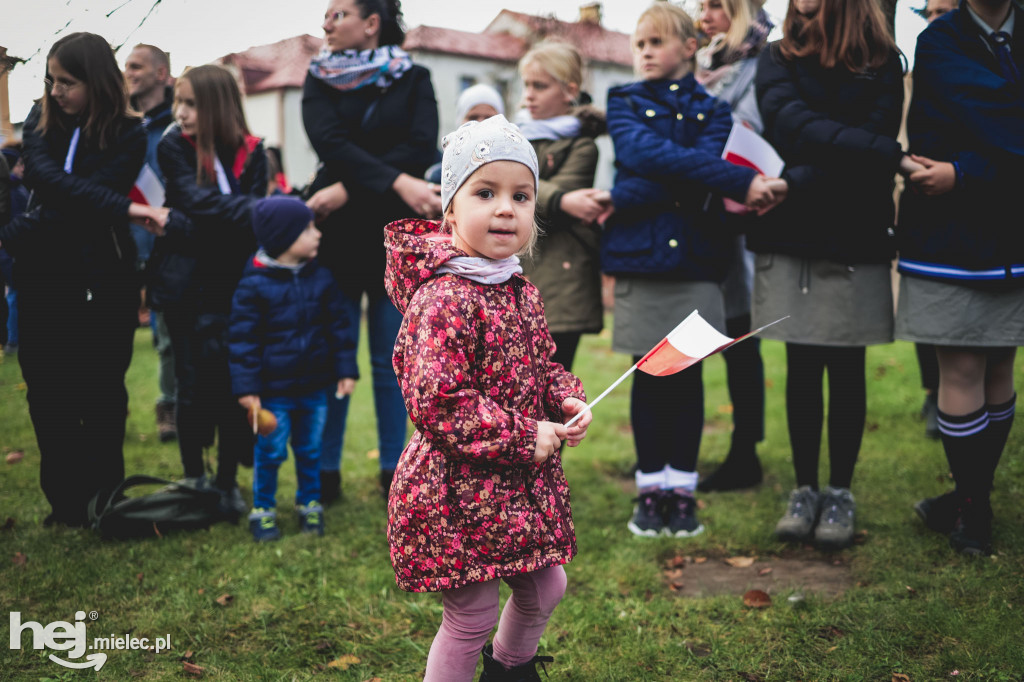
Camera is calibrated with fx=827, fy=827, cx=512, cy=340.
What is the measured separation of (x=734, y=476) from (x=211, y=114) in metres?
3.35

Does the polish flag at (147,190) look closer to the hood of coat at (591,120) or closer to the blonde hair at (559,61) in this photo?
the blonde hair at (559,61)

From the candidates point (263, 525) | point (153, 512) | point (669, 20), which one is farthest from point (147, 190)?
point (669, 20)

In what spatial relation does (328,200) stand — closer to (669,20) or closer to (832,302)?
(669,20)

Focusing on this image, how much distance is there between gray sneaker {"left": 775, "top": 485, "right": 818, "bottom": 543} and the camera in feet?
12.0

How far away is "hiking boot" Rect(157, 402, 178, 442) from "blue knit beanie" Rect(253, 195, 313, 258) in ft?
7.98

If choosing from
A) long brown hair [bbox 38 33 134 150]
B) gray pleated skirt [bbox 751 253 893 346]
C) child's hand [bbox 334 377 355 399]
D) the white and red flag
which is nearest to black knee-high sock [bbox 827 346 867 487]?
gray pleated skirt [bbox 751 253 893 346]

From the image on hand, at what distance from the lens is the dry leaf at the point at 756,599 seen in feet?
10.1

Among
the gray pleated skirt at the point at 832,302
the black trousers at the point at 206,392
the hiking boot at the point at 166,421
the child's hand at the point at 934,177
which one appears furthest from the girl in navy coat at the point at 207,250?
the child's hand at the point at 934,177

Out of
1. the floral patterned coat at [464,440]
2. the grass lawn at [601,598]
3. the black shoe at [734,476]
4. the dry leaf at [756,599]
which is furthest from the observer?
the black shoe at [734,476]

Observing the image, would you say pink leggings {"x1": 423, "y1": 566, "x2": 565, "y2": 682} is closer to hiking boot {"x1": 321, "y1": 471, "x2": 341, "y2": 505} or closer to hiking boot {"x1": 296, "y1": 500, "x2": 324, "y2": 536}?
hiking boot {"x1": 296, "y1": 500, "x2": 324, "y2": 536}

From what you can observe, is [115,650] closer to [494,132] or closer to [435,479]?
[435,479]

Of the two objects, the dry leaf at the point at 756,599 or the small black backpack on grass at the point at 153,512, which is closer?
the dry leaf at the point at 756,599

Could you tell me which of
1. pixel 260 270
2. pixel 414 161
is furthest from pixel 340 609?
pixel 414 161

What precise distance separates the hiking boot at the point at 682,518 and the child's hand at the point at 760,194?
1370mm
